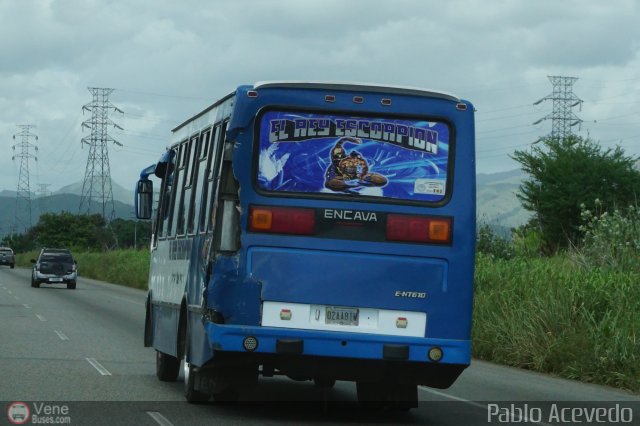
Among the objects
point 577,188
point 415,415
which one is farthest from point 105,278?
point 415,415

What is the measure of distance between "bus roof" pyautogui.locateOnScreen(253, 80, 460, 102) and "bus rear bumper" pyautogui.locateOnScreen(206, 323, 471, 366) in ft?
7.33

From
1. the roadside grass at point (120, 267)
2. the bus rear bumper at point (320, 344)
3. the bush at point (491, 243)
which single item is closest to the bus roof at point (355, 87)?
the bus rear bumper at point (320, 344)

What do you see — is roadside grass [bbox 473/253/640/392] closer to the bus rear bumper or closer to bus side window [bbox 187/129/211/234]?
the bus rear bumper

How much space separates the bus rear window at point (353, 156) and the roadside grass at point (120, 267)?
45.8m

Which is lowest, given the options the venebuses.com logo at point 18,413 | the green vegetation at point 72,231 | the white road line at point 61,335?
the venebuses.com logo at point 18,413

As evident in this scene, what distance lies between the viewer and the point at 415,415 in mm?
12953

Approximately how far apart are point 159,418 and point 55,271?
41825mm

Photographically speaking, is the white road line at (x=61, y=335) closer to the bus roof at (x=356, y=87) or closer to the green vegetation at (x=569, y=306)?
the green vegetation at (x=569, y=306)

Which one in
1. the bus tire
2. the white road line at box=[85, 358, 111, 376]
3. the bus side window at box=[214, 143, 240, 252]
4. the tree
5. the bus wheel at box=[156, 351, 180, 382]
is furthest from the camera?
the tree

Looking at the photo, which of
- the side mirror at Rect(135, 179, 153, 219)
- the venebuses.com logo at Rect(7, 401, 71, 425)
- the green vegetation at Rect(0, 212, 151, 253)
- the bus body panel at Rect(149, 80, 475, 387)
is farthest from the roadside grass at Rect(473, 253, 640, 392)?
the green vegetation at Rect(0, 212, 151, 253)

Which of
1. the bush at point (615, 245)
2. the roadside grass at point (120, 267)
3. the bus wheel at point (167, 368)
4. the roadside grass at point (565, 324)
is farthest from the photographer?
the roadside grass at point (120, 267)

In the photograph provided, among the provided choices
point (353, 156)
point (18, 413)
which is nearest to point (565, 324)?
point (353, 156)

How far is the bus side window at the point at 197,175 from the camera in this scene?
43.9ft

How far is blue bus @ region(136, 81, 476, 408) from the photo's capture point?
11555 mm
